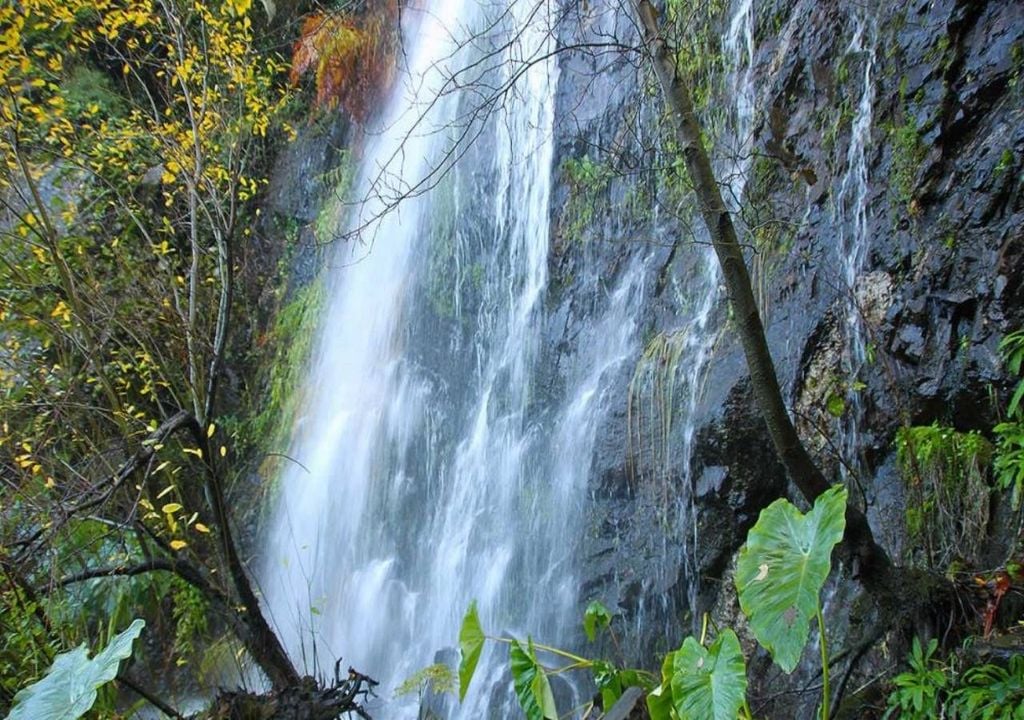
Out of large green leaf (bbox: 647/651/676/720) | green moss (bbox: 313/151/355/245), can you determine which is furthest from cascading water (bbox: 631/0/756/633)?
green moss (bbox: 313/151/355/245)

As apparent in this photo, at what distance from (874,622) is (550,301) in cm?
380

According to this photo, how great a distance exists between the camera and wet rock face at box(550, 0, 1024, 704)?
341cm

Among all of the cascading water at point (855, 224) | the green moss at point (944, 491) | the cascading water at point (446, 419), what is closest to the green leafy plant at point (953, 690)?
the green moss at point (944, 491)

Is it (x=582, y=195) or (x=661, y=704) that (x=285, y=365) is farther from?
(x=661, y=704)

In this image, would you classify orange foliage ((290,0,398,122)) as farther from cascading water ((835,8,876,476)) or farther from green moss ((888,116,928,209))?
green moss ((888,116,928,209))

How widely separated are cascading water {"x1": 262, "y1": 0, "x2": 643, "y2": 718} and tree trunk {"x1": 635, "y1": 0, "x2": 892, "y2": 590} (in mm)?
1660

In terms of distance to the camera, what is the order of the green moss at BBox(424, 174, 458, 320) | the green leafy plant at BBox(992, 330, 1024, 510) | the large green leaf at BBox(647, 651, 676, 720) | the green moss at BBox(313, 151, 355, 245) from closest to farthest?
1. the large green leaf at BBox(647, 651, 676, 720)
2. the green leafy plant at BBox(992, 330, 1024, 510)
3. the green moss at BBox(424, 174, 458, 320)
4. the green moss at BBox(313, 151, 355, 245)

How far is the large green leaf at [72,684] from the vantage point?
2521 mm

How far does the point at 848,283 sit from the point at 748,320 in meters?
1.44

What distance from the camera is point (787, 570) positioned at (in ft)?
7.59

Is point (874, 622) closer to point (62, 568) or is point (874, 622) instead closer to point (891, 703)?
point (891, 703)

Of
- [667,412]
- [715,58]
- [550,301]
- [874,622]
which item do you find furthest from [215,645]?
[715,58]

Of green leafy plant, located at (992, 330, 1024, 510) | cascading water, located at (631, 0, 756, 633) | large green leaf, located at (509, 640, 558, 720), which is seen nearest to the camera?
large green leaf, located at (509, 640, 558, 720)

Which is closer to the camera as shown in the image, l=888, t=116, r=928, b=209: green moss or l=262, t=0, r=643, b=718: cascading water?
l=888, t=116, r=928, b=209: green moss
